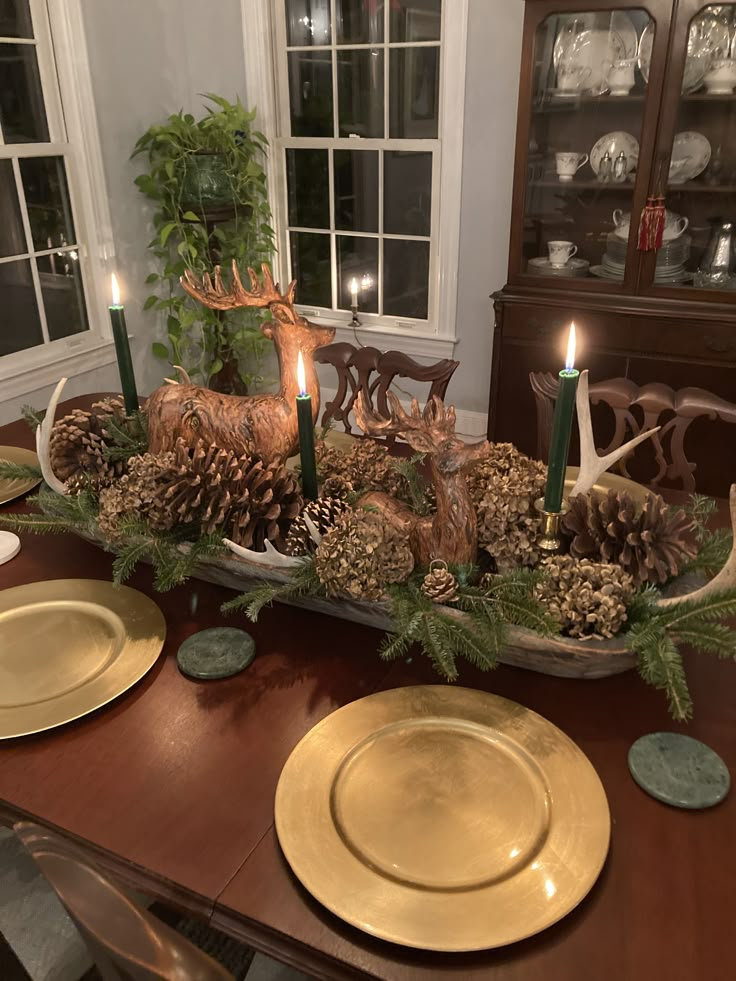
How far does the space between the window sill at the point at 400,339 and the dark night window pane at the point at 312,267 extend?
0.10 m

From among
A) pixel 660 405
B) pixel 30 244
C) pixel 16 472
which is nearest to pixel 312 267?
pixel 30 244

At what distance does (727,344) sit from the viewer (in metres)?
2.51

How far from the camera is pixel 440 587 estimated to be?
90 cm

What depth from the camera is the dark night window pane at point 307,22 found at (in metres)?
3.09

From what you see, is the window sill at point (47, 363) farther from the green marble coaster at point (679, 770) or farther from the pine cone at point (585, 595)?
the green marble coaster at point (679, 770)

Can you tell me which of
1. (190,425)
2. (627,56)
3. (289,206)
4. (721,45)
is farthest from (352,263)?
(190,425)

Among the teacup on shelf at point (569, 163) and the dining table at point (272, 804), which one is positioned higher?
the teacup on shelf at point (569, 163)

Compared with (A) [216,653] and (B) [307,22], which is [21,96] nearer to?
(B) [307,22]

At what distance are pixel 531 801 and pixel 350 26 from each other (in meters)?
3.21

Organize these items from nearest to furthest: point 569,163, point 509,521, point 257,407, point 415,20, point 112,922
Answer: point 112,922 < point 509,521 < point 257,407 < point 569,163 < point 415,20

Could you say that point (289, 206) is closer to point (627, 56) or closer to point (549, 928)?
point (627, 56)

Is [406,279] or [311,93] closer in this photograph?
[311,93]

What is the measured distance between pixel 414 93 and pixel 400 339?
0.99m


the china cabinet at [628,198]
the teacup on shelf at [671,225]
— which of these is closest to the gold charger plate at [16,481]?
the china cabinet at [628,198]
